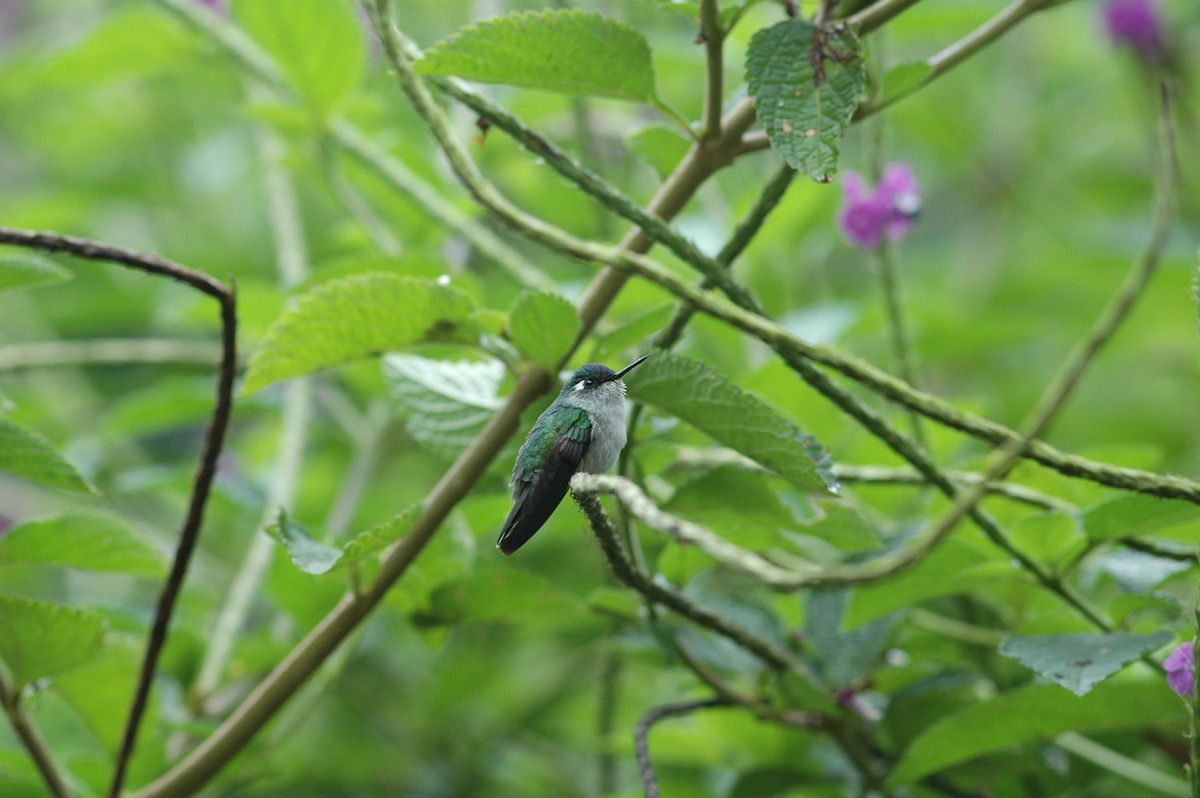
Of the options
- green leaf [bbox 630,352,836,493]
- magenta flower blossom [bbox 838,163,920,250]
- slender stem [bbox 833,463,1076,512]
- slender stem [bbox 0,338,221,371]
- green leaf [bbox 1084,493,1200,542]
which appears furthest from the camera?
slender stem [bbox 0,338,221,371]

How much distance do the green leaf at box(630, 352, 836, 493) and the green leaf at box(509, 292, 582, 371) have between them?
62mm

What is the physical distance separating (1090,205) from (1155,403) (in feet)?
1.94

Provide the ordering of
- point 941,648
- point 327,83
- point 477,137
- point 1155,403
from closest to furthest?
point 477,137, point 941,648, point 327,83, point 1155,403

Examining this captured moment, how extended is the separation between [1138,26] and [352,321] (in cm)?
162

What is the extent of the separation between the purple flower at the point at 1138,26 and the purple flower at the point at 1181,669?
1375 millimetres

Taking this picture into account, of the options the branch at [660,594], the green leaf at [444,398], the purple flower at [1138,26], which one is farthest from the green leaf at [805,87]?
the purple flower at [1138,26]

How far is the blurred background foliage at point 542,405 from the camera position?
3.47 ft

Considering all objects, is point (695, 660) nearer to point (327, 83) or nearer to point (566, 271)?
point (327, 83)

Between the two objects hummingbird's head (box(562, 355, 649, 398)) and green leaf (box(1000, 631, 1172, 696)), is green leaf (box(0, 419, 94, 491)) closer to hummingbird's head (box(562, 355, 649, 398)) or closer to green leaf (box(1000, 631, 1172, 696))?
hummingbird's head (box(562, 355, 649, 398))

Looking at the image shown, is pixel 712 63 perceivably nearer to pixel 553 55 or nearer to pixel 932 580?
pixel 553 55

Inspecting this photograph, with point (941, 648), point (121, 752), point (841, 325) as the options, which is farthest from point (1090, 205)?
point (121, 752)

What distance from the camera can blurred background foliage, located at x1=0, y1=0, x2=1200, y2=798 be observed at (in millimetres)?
1057

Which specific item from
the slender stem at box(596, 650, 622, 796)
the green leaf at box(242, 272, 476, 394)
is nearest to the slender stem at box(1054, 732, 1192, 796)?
the slender stem at box(596, 650, 622, 796)

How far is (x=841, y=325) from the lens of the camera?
1504 mm
